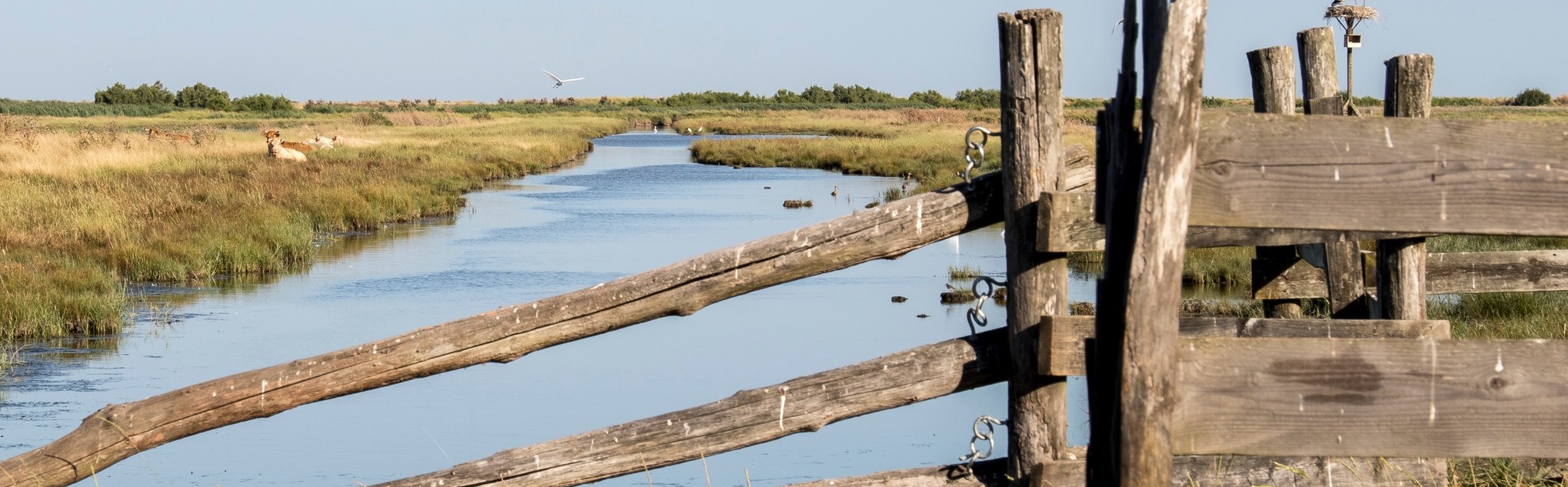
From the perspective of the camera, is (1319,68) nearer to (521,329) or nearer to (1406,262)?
(1406,262)

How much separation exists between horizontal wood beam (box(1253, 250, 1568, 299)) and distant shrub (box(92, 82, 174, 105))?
330 ft

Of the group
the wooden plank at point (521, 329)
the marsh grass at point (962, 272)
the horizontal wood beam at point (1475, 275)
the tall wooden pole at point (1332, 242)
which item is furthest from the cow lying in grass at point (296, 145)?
the tall wooden pole at point (1332, 242)

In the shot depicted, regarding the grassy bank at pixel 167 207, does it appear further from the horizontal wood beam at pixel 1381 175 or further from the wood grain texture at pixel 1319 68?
the horizontal wood beam at pixel 1381 175

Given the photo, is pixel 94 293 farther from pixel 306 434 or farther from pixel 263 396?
pixel 263 396

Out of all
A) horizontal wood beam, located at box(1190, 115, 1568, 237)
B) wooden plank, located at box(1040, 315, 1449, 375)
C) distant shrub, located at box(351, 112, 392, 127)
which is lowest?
wooden plank, located at box(1040, 315, 1449, 375)

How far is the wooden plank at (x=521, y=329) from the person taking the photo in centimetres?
342

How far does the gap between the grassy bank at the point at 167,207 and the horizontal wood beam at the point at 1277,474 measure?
1039 cm

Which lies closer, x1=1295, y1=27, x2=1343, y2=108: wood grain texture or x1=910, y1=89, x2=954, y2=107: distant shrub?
x1=1295, y1=27, x2=1343, y2=108: wood grain texture

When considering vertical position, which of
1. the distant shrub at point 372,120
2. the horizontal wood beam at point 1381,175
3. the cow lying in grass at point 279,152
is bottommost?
the cow lying in grass at point 279,152

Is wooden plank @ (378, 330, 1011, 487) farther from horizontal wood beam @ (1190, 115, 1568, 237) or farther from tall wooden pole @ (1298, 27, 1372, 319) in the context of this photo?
tall wooden pole @ (1298, 27, 1372, 319)

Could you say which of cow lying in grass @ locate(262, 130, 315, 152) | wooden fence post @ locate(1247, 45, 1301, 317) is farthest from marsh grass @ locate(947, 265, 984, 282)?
cow lying in grass @ locate(262, 130, 315, 152)

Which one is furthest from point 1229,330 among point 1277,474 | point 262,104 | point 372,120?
point 262,104

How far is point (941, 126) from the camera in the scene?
61906mm

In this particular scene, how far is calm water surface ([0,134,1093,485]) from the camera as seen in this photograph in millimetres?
8172
